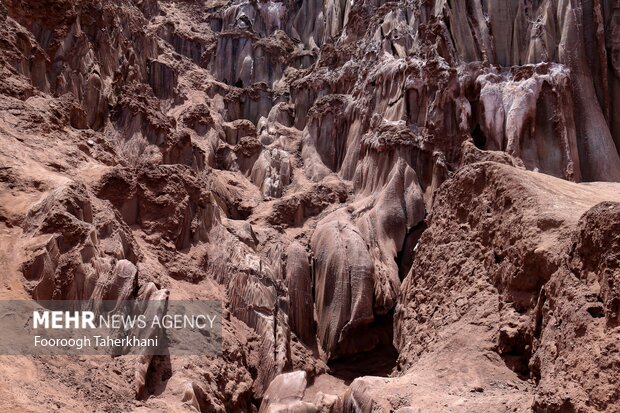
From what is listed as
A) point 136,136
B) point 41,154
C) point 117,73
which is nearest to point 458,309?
point 41,154

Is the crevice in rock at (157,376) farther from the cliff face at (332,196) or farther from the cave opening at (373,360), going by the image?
the cave opening at (373,360)

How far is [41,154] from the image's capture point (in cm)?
1328

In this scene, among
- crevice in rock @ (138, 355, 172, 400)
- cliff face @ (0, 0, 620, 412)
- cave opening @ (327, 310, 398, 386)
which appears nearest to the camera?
cliff face @ (0, 0, 620, 412)

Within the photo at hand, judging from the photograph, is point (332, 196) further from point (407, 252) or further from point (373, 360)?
point (373, 360)

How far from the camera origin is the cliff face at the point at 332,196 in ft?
28.6

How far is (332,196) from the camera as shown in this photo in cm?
2475

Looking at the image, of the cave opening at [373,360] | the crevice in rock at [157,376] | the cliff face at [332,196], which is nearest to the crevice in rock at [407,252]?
the cliff face at [332,196]

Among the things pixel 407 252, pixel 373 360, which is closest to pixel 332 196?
pixel 407 252

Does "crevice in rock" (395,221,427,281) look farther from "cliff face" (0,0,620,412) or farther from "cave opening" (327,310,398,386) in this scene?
"cave opening" (327,310,398,386)

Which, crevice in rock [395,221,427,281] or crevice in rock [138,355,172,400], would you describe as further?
crevice in rock [395,221,427,281]

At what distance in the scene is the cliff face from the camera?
8.72m

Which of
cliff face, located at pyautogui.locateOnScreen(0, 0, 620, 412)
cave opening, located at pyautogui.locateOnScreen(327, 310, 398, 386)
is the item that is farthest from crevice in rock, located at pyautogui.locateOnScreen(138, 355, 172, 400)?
cave opening, located at pyautogui.locateOnScreen(327, 310, 398, 386)

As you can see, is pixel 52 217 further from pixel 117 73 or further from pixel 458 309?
pixel 117 73

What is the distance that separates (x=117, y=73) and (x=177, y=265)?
1041cm
